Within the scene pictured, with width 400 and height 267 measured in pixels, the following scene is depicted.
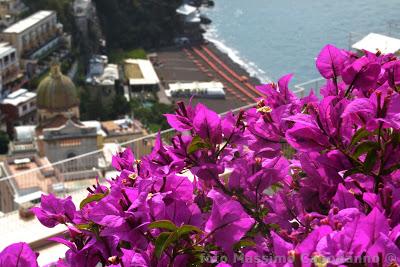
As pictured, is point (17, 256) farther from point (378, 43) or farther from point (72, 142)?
point (72, 142)

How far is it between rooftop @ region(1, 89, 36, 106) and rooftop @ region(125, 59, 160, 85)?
3.78 metres

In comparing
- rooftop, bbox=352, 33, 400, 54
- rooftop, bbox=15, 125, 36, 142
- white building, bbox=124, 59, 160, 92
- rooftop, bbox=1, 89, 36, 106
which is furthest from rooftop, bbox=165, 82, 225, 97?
rooftop, bbox=352, 33, 400, 54

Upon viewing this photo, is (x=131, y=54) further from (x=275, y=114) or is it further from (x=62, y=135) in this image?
(x=275, y=114)

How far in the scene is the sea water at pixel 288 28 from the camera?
73.7 ft

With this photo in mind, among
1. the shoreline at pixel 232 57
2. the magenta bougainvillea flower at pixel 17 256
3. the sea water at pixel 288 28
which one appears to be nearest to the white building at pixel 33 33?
the shoreline at pixel 232 57

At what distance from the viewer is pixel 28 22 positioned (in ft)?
81.1

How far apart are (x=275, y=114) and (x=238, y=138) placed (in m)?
0.07

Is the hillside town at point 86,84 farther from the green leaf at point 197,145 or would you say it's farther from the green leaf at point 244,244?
the green leaf at point 244,244

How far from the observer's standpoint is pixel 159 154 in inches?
45.9

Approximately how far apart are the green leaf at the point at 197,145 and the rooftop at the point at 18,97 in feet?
64.4

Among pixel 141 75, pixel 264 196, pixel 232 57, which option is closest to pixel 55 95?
pixel 141 75

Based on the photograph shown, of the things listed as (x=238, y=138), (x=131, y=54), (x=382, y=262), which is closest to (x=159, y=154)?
(x=238, y=138)

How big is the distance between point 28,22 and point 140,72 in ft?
13.5

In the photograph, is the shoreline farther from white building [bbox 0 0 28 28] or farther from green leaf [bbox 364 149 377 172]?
green leaf [bbox 364 149 377 172]
